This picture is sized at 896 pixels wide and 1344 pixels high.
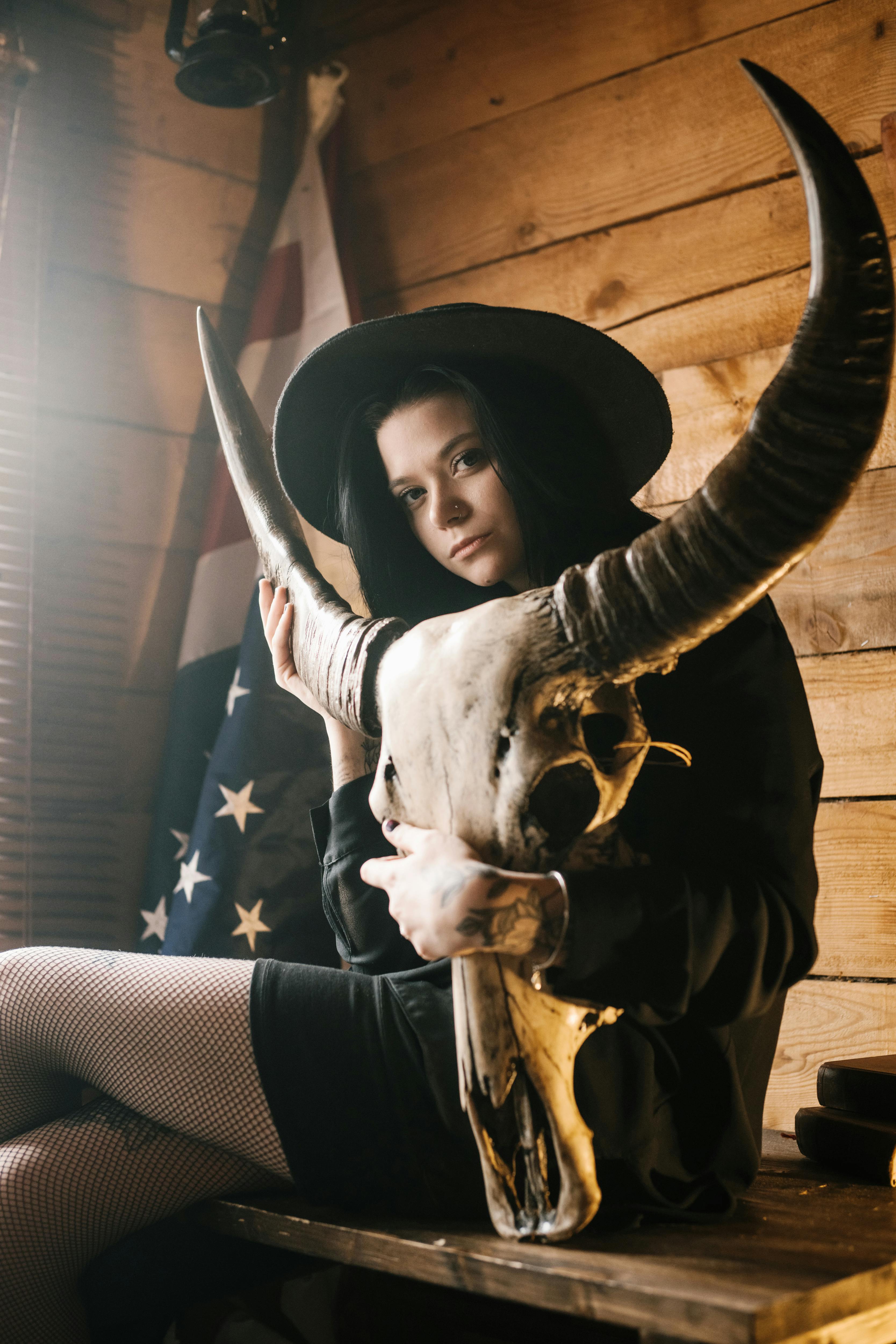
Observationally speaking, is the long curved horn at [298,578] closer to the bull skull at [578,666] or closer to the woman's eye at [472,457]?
the bull skull at [578,666]

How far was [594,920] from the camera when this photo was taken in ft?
2.61

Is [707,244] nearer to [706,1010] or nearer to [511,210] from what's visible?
[511,210]

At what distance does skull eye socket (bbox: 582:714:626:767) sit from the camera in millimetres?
977

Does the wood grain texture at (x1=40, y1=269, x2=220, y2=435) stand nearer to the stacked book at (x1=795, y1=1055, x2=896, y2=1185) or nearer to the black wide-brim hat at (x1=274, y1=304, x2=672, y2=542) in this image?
the black wide-brim hat at (x1=274, y1=304, x2=672, y2=542)

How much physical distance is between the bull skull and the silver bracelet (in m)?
0.01

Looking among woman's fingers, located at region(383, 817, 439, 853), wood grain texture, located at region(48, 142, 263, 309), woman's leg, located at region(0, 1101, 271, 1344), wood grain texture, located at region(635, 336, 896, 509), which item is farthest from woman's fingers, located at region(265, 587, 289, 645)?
wood grain texture, located at region(48, 142, 263, 309)

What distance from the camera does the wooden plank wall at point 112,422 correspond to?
188 centimetres

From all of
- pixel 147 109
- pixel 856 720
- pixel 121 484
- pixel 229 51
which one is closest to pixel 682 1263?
pixel 856 720

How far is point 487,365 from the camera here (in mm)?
1138

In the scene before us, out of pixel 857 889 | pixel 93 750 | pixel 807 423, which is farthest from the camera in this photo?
pixel 93 750

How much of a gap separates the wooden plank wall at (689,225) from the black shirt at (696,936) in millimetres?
495

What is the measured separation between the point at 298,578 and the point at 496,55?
1384mm

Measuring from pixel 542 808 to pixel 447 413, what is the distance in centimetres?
45

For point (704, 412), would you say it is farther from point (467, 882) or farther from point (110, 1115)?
point (110, 1115)
